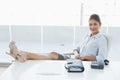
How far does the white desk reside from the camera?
1698 mm

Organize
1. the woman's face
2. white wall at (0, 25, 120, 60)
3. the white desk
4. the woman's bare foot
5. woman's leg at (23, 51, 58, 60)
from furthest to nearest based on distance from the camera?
white wall at (0, 25, 120, 60)
the woman's face
woman's leg at (23, 51, 58, 60)
the woman's bare foot
the white desk

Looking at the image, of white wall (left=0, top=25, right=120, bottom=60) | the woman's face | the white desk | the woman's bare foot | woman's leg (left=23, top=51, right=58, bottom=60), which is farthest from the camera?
white wall (left=0, top=25, right=120, bottom=60)

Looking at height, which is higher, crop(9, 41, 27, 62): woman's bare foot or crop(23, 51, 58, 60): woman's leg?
crop(9, 41, 27, 62): woman's bare foot

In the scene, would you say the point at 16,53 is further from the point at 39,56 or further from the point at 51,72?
the point at 51,72

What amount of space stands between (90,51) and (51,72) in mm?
876

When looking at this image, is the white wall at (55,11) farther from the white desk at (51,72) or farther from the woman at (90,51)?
the white desk at (51,72)

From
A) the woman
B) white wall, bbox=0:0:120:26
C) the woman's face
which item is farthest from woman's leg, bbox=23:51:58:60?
white wall, bbox=0:0:120:26

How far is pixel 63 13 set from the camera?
15.1ft

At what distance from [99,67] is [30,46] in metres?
2.51

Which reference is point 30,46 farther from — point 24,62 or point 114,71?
point 114,71

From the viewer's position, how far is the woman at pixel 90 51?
211 centimetres

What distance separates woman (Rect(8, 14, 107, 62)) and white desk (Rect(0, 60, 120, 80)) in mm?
122

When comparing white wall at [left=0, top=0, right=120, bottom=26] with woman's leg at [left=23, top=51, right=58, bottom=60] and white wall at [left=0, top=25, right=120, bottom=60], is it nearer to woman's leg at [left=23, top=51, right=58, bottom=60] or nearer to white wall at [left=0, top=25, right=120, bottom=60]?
white wall at [left=0, top=25, right=120, bottom=60]

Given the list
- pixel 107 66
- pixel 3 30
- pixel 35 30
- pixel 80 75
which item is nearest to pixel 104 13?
pixel 35 30
